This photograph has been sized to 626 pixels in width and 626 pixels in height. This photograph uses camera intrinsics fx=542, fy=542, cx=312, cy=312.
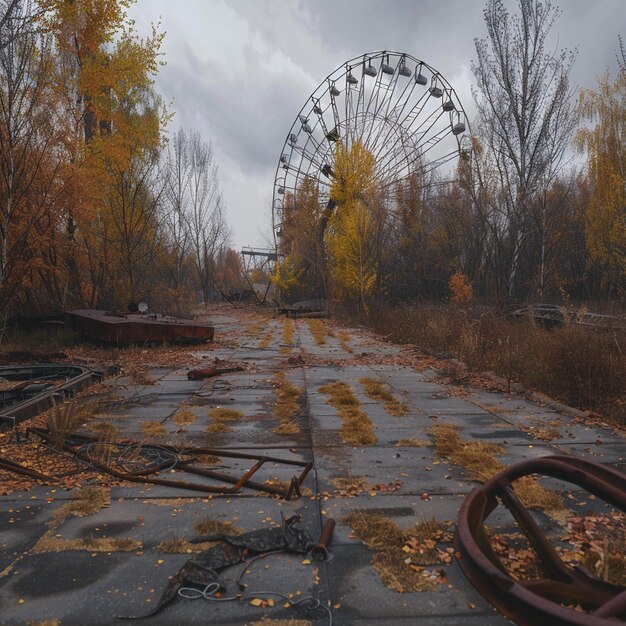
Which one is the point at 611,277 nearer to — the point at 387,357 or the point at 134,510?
the point at 387,357

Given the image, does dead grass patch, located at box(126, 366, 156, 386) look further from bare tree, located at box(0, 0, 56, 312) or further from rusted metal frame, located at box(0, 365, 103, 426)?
bare tree, located at box(0, 0, 56, 312)

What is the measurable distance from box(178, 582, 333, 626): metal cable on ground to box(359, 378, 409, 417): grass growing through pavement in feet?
11.5

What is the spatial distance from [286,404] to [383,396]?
4.07ft

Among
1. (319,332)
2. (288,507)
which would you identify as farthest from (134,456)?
(319,332)

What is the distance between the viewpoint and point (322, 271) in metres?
25.1

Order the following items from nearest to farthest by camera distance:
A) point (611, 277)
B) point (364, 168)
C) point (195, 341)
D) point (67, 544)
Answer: point (67, 544)
point (195, 341)
point (611, 277)
point (364, 168)

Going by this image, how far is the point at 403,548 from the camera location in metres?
2.59

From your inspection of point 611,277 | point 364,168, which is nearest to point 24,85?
point 364,168

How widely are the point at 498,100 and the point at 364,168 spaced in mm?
6995

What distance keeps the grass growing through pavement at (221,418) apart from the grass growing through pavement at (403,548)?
2245 mm

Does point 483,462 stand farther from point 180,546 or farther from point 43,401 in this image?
point 43,401

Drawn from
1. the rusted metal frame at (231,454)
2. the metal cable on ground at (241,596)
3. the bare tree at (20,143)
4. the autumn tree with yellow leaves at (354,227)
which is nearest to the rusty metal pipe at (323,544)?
the metal cable on ground at (241,596)

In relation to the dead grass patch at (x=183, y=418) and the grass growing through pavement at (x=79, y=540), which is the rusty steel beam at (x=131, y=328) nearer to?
the dead grass patch at (x=183, y=418)

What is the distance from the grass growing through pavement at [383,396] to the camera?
18.9ft
